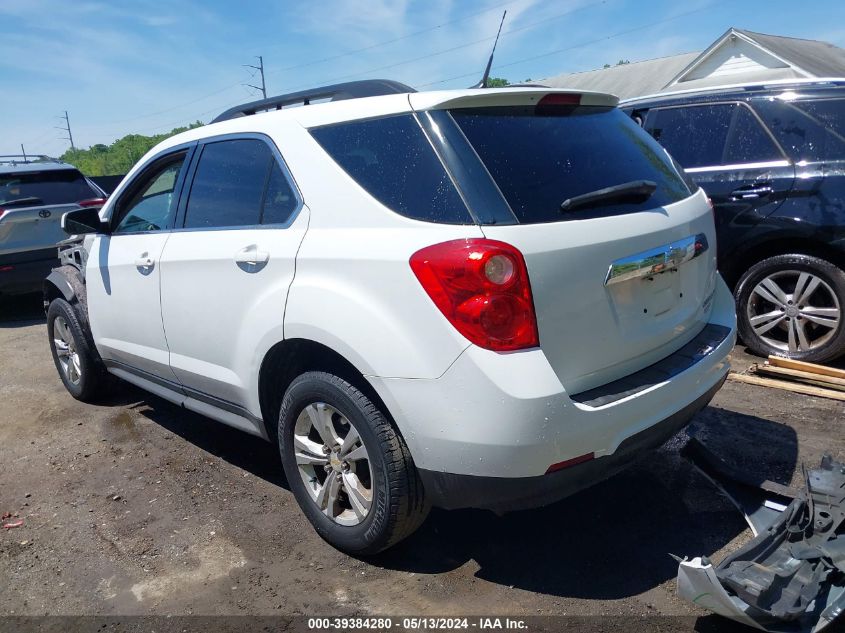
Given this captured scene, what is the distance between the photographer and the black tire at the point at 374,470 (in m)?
2.51

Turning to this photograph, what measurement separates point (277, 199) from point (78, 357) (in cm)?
266

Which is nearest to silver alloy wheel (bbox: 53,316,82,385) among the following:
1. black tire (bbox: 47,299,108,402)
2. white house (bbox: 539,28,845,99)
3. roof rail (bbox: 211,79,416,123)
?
black tire (bbox: 47,299,108,402)

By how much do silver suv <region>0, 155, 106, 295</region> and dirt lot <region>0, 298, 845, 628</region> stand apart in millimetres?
4086

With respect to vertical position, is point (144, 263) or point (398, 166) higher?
point (398, 166)

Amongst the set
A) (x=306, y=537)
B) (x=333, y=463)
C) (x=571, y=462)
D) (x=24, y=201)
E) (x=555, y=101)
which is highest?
(x=555, y=101)

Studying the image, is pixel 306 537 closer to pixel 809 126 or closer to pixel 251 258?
pixel 251 258

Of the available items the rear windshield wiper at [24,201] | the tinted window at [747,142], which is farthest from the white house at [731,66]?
the rear windshield wiper at [24,201]

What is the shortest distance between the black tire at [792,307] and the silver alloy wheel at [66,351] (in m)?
4.77

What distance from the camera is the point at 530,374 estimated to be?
2234mm

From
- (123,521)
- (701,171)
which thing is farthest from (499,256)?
(701,171)

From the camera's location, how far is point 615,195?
8.53ft

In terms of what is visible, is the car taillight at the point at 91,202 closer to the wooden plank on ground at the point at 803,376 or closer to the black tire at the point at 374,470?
the black tire at the point at 374,470

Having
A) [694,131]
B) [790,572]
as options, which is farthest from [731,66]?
[790,572]

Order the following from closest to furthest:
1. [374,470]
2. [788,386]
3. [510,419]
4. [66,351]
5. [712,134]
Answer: [510,419], [374,470], [788,386], [66,351], [712,134]
